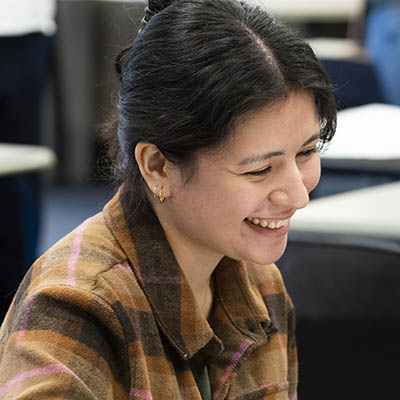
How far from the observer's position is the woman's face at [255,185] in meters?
1.04

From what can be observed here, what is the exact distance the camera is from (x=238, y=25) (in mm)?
1045

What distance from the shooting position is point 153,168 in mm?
1095

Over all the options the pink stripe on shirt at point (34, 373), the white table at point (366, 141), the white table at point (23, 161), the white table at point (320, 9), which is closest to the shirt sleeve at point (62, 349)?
the pink stripe on shirt at point (34, 373)

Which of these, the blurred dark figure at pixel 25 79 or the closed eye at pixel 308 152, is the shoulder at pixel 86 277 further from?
the blurred dark figure at pixel 25 79

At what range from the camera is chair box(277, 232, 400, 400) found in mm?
1714

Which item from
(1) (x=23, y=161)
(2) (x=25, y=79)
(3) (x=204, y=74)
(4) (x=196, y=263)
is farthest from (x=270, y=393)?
(2) (x=25, y=79)

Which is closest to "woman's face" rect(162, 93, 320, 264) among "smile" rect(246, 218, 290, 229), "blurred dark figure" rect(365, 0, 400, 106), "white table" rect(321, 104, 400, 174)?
"smile" rect(246, 218, 290, 229)

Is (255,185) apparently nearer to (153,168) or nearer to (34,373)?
(153,168)

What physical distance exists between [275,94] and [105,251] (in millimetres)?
287

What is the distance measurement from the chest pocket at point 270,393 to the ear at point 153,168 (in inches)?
12.3

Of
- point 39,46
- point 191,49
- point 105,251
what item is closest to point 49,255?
point 105,251

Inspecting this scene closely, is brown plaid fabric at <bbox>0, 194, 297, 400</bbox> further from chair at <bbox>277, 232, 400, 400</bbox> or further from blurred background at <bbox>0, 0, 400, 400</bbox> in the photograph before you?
chair at <bbox>277, 232, 400, 400</bbox>

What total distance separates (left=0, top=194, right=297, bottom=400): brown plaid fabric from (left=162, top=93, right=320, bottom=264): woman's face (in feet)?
0.25

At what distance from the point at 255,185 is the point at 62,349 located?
305 mm
